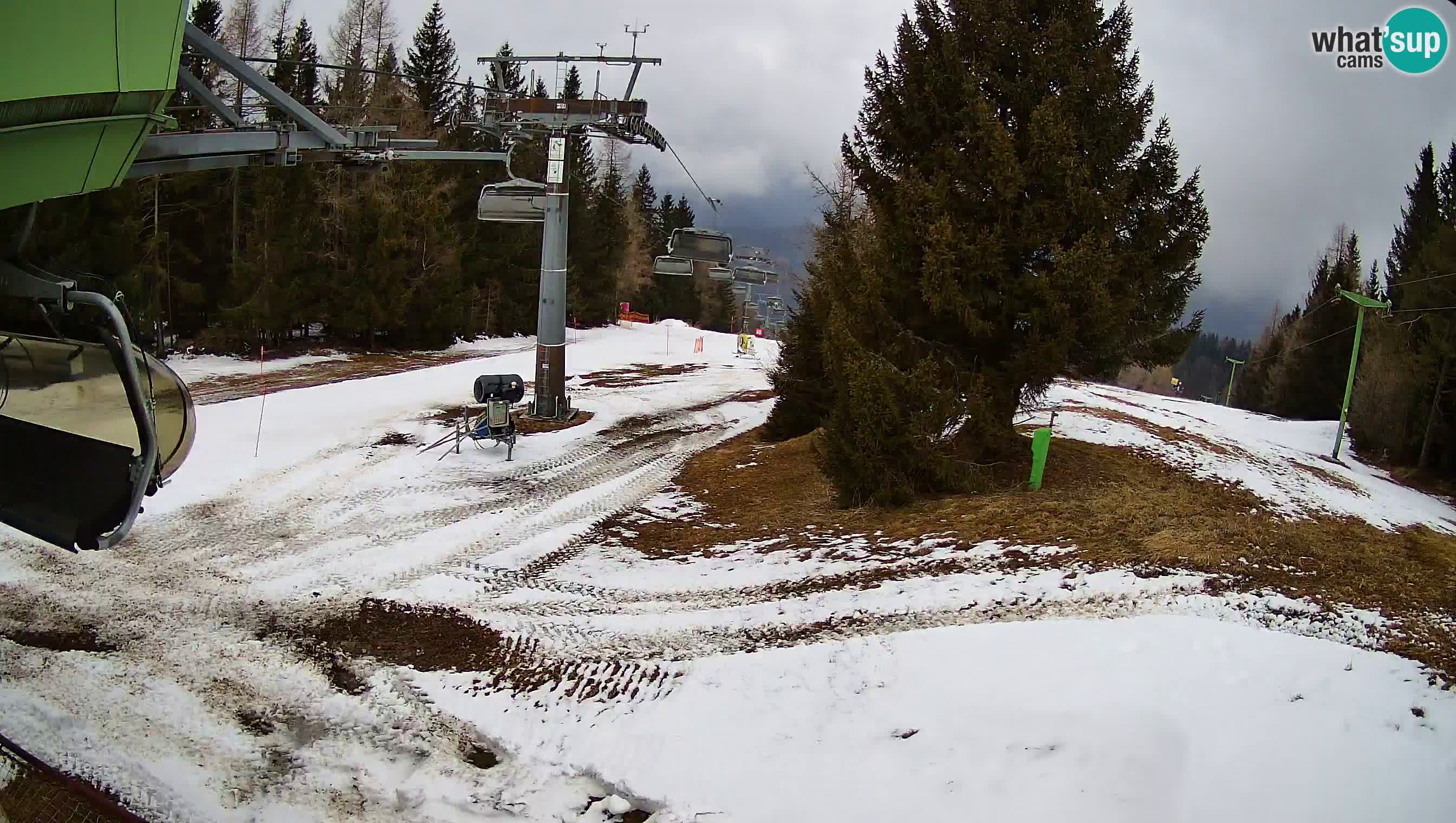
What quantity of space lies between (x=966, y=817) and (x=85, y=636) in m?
6.89

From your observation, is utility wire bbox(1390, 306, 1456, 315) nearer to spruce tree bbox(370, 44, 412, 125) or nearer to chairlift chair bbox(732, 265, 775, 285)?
chairlift chair bbox(732, 265, 775, 285)

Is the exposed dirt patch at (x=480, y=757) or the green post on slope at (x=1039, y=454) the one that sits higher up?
the green post on slope at (x=1039, y=454)

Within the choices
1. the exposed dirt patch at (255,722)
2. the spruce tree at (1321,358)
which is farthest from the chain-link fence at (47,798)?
the spruce tree at (1321,358)

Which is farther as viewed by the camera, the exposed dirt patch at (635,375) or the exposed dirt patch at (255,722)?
the exposed dirt patch at (635,375)

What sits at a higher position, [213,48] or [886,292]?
[213,48]

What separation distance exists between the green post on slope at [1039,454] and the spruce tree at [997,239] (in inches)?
16.9

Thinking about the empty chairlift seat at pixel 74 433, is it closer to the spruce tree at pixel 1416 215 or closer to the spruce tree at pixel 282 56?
the spruce tree at pixel 282 56

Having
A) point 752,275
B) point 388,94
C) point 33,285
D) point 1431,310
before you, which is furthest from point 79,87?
point 388,94

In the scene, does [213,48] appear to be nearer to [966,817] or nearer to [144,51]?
[144,51]

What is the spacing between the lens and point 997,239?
916cm

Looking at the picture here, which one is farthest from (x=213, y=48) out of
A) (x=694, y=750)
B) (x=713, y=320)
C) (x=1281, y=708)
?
(x=713, y=320)

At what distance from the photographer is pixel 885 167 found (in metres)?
10.8

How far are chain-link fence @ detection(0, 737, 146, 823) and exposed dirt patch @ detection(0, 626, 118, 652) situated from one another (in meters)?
1.59

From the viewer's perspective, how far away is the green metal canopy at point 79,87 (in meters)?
3.42
